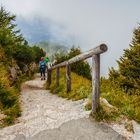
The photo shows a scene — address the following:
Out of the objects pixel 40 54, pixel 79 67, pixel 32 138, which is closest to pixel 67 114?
pixel 32 138

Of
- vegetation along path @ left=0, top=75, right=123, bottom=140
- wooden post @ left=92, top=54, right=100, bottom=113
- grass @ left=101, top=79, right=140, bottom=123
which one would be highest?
wooden post @ left=92, top=54, right=100, bottom=113

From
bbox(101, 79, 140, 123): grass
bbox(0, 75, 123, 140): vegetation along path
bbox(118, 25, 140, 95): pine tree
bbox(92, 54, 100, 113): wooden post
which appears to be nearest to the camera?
bbox(0, 75, 123, 140): vegetation along path

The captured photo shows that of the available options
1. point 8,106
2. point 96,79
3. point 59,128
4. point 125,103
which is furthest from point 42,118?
point 125,103

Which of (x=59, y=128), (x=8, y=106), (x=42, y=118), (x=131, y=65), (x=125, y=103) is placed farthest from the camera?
(x=131, y=65)

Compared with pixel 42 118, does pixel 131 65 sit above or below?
above

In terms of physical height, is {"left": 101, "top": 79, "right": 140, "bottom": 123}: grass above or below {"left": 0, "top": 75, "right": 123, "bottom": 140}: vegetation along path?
above

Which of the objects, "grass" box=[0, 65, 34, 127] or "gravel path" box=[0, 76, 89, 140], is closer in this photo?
"gravel path" box=[0, 76, 89, 140]

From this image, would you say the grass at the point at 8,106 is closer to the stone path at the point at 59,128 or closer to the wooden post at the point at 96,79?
the stone path at the point at 59,128

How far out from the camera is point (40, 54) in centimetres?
4841

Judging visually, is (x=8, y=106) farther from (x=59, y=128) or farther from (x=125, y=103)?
(x=125, y=103)

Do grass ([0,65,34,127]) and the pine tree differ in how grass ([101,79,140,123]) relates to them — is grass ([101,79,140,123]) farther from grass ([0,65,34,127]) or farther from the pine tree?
the pine tree

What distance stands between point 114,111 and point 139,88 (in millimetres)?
11207

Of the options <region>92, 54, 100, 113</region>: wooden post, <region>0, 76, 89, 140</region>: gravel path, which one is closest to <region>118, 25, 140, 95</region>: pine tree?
<region>0, 76, 89, 140</region>: gravel path

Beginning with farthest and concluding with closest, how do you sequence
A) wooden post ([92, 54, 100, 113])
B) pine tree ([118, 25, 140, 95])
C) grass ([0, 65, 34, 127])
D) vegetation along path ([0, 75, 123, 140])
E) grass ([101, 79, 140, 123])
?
pine tree ([118, 25, 140, 95]), grass ([0, 65, 34, 127]), grass ([101, 79, 140, 123]), wooden post ([92, 54, 100, 113]), vegetation along path ([0, 75, 123, 140])
